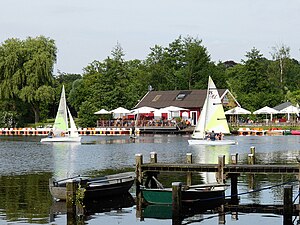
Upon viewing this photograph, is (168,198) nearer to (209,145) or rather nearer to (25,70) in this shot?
(209,145)

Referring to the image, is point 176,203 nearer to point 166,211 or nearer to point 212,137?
point 166,211

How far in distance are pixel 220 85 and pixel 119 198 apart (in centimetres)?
8979

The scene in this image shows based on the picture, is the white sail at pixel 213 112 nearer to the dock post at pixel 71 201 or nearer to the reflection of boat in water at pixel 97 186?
the reflection of boat in water at pixel 97 186

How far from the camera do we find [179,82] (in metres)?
119

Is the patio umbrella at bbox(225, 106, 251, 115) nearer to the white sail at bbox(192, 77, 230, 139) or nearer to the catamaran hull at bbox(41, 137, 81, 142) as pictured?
the catamaran hull at bbox(41, 137, 81, 142)

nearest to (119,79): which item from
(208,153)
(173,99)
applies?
(173,99)

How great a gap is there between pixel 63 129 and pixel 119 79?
31012mm

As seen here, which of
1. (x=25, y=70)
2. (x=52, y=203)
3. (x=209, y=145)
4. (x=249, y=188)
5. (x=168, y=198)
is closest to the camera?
(x=168, y=198)

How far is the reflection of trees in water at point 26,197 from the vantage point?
2523 cm

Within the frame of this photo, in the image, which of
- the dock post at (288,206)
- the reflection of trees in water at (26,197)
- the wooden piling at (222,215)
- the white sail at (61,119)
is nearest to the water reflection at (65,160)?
the reflection of trees in water at (26,197)

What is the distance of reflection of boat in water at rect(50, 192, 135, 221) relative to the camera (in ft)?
86.1

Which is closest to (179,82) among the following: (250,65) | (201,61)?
(201,61)

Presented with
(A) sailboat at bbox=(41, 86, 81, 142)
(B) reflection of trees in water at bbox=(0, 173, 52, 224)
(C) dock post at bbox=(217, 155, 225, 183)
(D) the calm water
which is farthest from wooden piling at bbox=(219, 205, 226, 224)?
(A) sailboat at bbox=(41, 86, 81, 142)

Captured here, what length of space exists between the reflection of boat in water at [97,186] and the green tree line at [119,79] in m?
68.4
